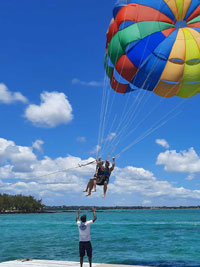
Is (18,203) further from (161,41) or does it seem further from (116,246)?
(161,41)

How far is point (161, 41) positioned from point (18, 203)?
106 m

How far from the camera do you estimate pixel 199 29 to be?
11.2 metres

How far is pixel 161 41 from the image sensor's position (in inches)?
449

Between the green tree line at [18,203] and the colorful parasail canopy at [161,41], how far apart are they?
327ft

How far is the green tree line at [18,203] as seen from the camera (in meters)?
106

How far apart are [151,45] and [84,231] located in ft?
21.9

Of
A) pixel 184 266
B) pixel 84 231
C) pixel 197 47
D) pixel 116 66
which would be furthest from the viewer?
pixel 184 266

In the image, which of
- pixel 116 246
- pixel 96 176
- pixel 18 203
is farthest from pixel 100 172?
pixel 18 203

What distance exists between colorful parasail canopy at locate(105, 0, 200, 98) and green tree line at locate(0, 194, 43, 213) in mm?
99562

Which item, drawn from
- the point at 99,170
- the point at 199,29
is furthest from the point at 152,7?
the point at 99,170

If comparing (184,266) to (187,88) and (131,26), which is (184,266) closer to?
(187,88)

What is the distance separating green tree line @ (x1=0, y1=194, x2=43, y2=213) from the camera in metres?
106

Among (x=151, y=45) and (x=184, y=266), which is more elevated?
(x=151, y=45)

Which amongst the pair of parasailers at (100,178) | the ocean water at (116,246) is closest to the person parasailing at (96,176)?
the pair of parasailers at (100,178)
